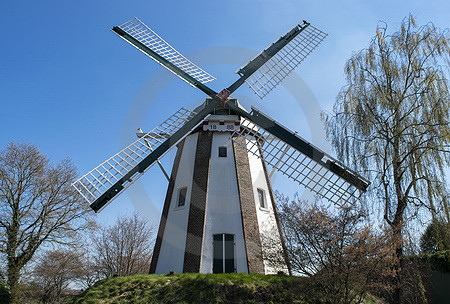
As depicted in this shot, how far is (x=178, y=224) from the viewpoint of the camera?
1323cm

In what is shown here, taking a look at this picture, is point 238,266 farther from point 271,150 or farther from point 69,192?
point 69,192

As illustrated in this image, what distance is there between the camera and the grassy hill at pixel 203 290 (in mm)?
9875

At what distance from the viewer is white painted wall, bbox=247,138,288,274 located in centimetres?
1166

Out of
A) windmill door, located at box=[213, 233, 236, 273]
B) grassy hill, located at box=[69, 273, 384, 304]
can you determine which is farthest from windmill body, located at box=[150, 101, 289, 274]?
grassy hill, located at box=[69, 273, 384, 304]

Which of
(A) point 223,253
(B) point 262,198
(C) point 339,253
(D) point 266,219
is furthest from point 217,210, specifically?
(C) point 339,253

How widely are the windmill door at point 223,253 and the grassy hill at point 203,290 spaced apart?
1.32 metres

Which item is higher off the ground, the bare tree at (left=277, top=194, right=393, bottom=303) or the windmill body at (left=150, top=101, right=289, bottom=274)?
the windmill body at (left=150, top=101, right=289, bottom=274)

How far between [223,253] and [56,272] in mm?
14679

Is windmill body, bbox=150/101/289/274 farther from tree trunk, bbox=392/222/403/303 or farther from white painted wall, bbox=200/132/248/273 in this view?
tree trunk, bbox=392/222/403/303

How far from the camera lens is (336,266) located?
895cm

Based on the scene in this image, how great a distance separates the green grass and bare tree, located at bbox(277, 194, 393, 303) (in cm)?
67

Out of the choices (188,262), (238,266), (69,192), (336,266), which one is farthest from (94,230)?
(336,266)

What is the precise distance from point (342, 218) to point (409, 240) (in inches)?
75.5

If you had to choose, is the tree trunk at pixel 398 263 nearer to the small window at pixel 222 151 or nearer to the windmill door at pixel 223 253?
the windmill door at pixel 223 253
